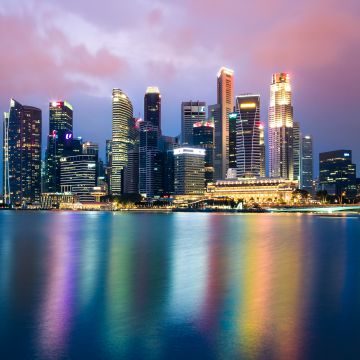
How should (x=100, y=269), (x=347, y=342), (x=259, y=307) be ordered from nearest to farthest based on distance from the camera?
(x=347, y=342) → (x=259, y=307) → (x=100, y=269)

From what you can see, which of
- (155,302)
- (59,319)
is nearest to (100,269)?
(155,302)

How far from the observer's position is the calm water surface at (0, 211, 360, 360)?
52.8 feet

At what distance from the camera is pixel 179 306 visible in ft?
72.7

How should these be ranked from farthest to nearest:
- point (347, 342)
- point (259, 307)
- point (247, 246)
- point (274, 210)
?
point (274, 210)
point (247, 246)
point (259, 307)
point (347, 342)

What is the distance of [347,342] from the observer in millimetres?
16828

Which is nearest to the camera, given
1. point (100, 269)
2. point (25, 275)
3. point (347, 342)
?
point (347, 342)

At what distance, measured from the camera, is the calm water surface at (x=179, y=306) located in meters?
16.1

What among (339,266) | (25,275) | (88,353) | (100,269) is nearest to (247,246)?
(339,266)

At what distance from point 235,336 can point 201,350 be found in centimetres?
205

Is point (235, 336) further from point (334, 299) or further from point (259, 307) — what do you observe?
point (334, 299)

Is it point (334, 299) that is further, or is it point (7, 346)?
point (334, 299)

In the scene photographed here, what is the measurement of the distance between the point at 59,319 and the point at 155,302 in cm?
494

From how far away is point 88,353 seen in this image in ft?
51.1

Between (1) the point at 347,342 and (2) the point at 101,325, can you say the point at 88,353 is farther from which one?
(1) the point at 347,342
